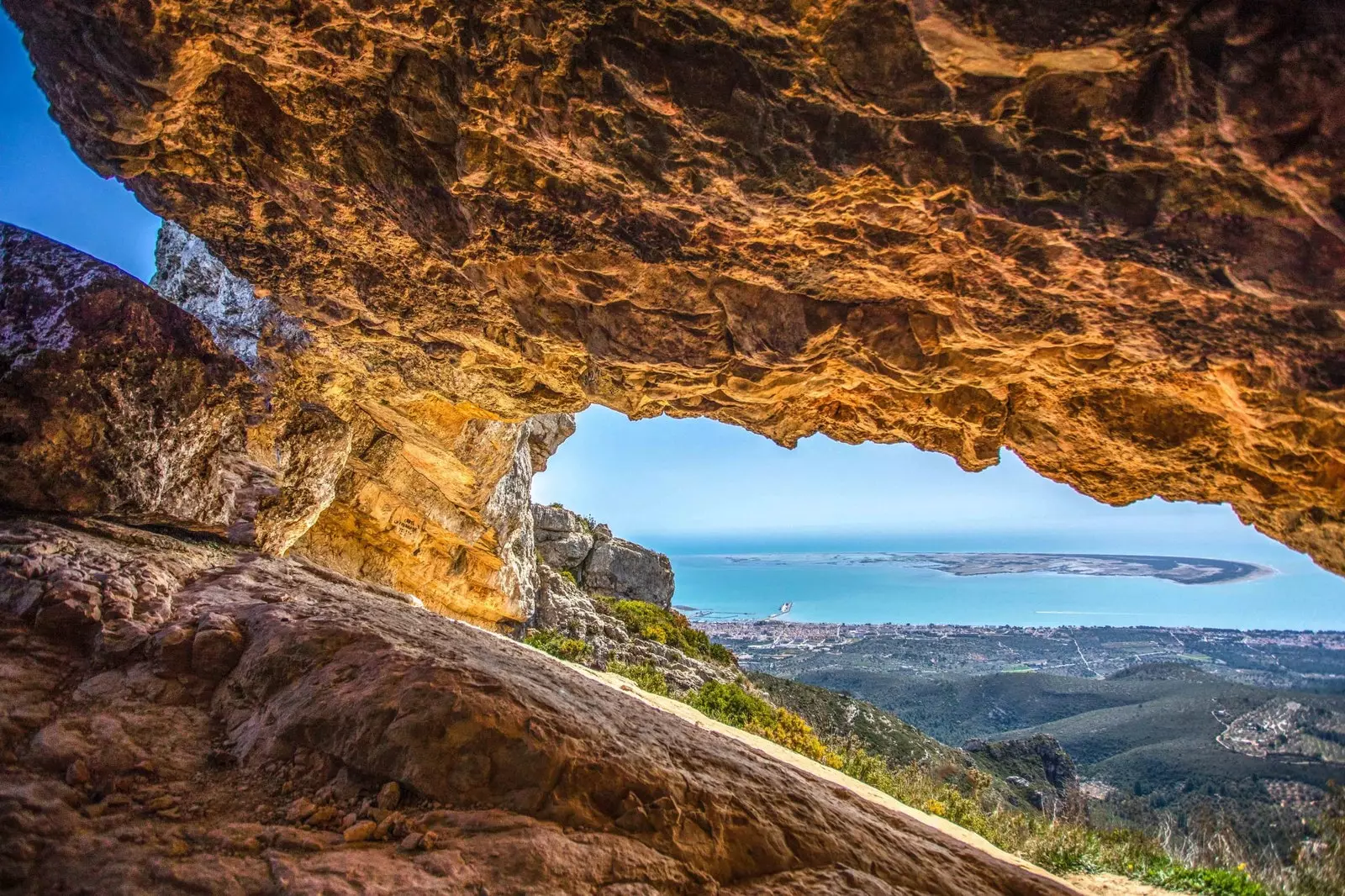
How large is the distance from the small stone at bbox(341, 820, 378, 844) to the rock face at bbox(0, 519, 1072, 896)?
0.04 feet

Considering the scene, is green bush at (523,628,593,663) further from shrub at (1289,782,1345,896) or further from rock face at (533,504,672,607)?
shrub at (1289,782,1345,896)

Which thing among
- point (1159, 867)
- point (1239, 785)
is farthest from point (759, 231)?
point (1239, 785)

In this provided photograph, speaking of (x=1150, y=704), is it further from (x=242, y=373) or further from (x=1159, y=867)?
(x=242, y=373)

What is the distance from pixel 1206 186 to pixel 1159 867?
886cm

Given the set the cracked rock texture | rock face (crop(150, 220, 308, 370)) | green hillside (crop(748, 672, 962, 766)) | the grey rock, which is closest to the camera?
rock face (crop(150, 220, 308, 370))

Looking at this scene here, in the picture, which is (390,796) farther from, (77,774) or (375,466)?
(375,466)

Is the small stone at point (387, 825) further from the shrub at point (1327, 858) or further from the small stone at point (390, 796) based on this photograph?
the shrub at point (1327, 858)

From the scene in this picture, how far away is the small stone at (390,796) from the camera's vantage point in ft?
9.43

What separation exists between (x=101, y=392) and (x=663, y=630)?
777 inches

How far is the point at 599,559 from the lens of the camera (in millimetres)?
27375

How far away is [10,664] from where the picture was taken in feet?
10.6

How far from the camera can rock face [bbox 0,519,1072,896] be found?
242 centimetres

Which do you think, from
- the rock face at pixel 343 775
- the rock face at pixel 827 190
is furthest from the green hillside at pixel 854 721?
the rock face at pixel 343 775

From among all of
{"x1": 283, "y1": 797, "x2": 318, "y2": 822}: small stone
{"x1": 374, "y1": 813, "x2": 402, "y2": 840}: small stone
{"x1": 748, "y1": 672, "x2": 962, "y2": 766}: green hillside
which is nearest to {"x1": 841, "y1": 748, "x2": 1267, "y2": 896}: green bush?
{"x1": 748, "y1": 672, "x2": 962, "y2": 766}: green hillside
